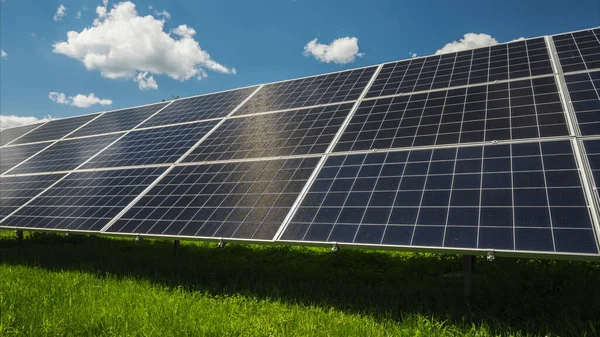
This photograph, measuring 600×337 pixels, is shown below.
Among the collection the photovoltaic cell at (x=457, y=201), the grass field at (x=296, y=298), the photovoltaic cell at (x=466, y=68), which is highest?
the photovoltaic cell at (x=466, y=68)

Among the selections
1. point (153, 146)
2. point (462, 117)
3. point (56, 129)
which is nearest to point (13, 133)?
point (56, 129)

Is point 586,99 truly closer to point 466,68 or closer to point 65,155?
point 466,68

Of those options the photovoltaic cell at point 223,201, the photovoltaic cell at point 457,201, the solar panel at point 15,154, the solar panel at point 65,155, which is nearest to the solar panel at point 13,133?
the solar panel at point 15,154

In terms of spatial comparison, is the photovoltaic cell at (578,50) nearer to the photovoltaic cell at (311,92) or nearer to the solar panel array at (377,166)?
the solar panel array at (377,166)

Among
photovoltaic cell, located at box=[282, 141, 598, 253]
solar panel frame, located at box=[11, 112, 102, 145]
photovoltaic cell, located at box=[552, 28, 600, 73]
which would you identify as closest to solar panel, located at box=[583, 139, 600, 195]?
photovoltaic cell, located at box=[282, 141, 598, 253]

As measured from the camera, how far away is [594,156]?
664 centimetres

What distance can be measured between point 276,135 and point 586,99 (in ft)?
23.7

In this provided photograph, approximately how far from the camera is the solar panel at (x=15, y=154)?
16.9m

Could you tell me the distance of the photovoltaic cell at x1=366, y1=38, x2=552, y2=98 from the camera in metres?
10.7

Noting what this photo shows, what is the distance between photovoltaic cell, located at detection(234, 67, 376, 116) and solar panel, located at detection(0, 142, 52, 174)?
1012 cm

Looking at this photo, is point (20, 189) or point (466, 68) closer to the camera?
point (466, 68)

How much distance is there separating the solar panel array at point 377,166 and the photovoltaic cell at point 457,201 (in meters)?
0.03

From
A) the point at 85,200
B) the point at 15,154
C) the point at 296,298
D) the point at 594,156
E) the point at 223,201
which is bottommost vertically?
the point at 296,298

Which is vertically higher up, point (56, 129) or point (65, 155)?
A: point (56, 129)
